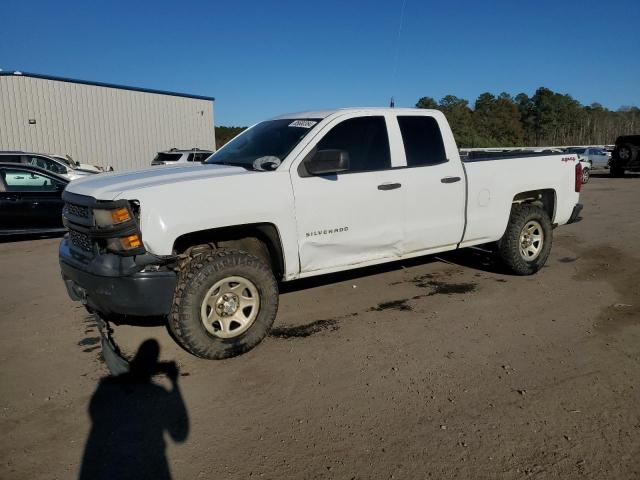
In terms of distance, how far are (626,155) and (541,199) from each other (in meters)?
20.9

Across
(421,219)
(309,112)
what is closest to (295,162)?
(309,112)

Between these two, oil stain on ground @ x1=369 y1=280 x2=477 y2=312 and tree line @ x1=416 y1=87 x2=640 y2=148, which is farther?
tree line @ x1=416 y1=87 x2=640 y2=148

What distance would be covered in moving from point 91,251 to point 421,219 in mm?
3059

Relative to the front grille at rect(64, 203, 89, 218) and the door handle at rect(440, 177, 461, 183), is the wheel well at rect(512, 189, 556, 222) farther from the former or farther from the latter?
the front grille at rect(64, 203, 89, 218)

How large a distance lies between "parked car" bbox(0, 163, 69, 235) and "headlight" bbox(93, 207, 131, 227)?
21.2 feet

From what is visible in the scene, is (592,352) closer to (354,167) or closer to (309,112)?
(354,167)

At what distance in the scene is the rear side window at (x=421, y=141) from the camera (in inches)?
201

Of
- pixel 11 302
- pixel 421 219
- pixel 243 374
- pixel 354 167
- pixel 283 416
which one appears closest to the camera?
pixel 283 416

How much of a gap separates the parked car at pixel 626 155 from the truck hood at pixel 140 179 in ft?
79.7

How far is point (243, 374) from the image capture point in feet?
12.2

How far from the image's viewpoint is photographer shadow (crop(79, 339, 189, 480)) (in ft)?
8.75

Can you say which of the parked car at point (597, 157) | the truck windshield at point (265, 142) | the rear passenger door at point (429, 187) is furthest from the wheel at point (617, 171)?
the truck windshield at point (265, 142)

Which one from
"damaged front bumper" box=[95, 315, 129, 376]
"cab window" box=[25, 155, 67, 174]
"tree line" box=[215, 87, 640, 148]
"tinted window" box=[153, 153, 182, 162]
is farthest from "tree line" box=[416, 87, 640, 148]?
"damaged front bumper" box=[95, 315, 129, 376]

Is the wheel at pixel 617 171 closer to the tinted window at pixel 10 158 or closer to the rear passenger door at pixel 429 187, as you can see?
the rear passenger door at pixel 429 187
